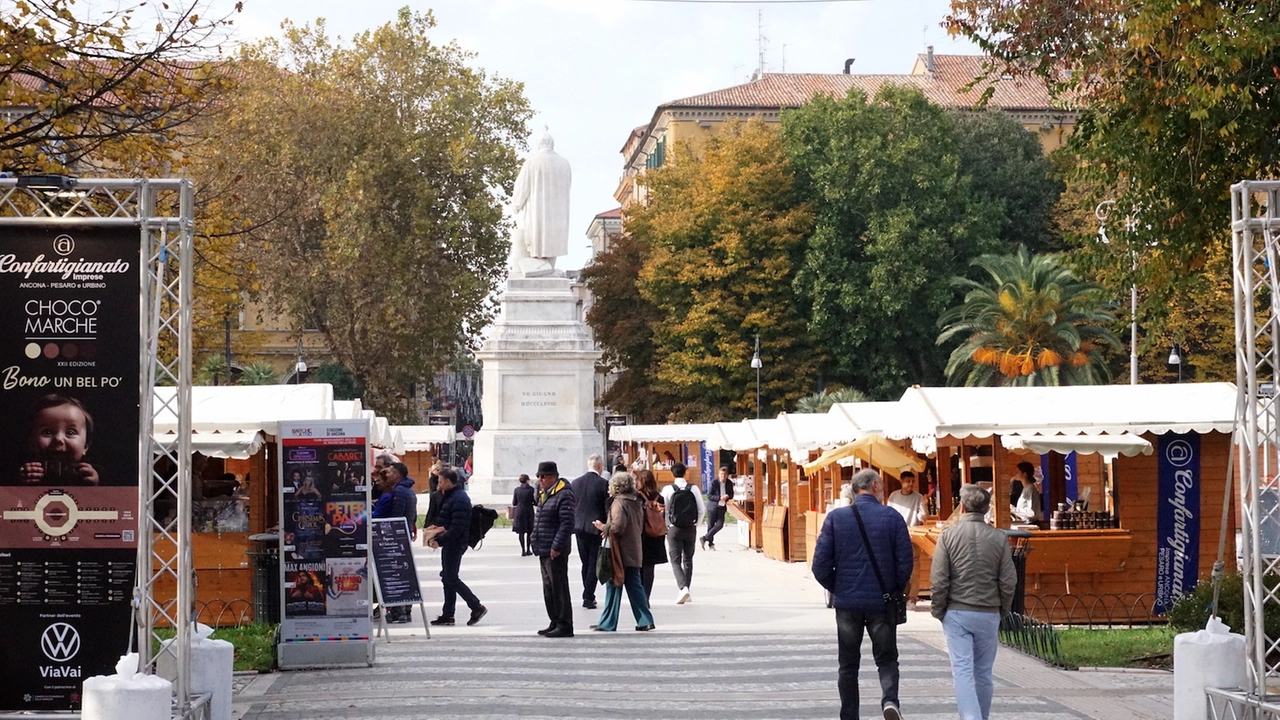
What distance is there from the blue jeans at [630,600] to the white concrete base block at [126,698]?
345 inches

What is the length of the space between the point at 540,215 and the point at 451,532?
31097 mm

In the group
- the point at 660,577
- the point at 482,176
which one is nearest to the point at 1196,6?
the point at 660,577

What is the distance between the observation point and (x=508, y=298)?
48.0m

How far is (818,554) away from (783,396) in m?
51.3

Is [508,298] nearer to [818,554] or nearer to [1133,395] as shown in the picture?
[1133,395]

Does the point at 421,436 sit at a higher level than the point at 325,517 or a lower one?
higher

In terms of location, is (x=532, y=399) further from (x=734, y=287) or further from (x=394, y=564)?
(x=394, y=564)

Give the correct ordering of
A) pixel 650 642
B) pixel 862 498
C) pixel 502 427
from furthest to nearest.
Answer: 1. pixel 502 427
2. pixel 650 642
3. pixel 862 498

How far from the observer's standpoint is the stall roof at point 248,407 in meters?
19.8

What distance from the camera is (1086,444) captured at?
19.6 metres

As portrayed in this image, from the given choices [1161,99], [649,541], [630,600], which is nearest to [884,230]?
[649,541]

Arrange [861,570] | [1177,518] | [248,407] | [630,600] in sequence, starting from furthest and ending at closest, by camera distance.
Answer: [248,407], [1177,518], [630,600], [861,570]

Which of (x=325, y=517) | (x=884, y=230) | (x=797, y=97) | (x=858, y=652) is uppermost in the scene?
(x=797, y=97)

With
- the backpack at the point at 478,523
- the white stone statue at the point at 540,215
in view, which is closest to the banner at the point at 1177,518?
the backpack at the point at 478,523
